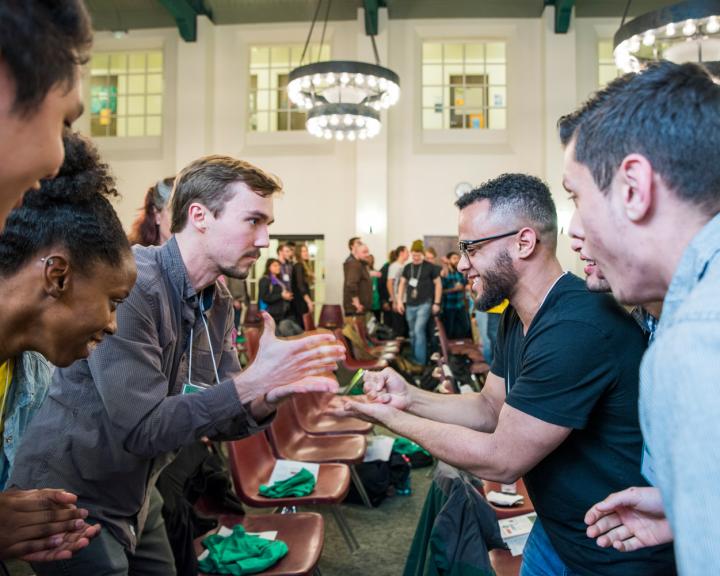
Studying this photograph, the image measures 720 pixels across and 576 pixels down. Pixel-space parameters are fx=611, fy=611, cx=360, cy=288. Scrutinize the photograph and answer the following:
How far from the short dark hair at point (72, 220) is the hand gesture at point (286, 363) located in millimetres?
465

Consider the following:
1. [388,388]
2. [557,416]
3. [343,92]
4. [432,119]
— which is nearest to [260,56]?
[432,119]

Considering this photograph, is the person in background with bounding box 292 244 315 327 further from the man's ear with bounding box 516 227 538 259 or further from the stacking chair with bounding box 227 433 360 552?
the man's ear with bounding box 516 227 538 259

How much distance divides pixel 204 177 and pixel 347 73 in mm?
5457

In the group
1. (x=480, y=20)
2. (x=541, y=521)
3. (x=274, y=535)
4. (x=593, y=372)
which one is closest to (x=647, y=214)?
(x=593, y=372)

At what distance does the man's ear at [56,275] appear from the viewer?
46.7 inches

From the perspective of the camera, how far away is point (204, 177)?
1912 mm

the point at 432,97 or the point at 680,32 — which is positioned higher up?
the point at 432,97

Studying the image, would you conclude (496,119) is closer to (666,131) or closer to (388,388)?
(388,388)

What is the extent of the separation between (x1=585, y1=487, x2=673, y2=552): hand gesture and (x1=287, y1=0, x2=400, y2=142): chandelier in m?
6.46

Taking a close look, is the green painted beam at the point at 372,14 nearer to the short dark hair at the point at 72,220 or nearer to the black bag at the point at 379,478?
the black bag at the point at 379,478

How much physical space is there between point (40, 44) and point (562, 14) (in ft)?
40.0

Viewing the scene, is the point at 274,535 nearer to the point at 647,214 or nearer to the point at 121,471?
the point at 121,471

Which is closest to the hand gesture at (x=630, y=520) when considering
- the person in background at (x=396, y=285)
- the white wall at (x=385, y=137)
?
the person in background at (x=396, y=285)

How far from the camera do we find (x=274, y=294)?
8.87 metres
